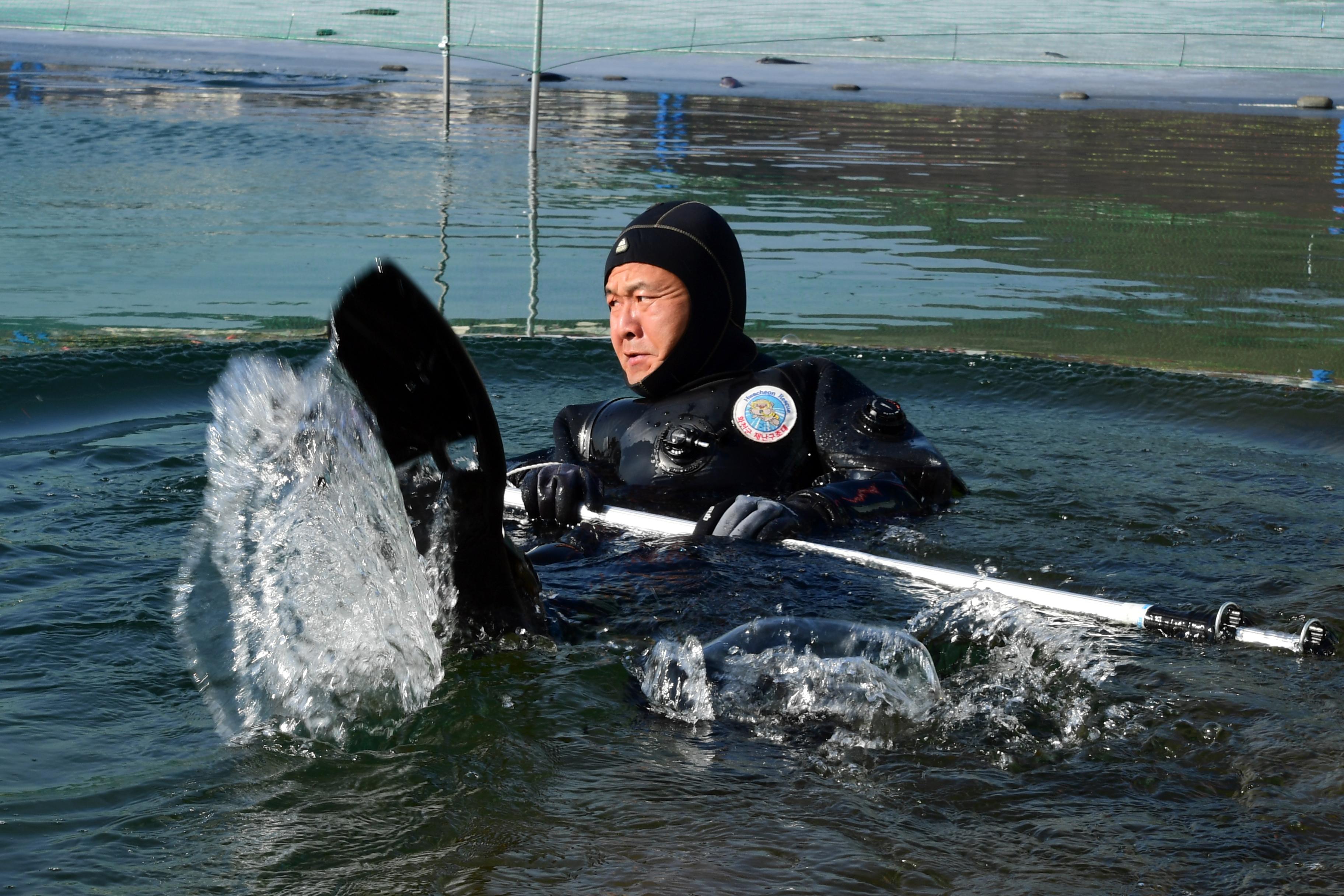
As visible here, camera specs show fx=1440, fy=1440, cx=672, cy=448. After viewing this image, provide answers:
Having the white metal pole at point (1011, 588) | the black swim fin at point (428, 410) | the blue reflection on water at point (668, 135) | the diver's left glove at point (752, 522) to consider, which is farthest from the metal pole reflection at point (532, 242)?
the black swim fin at point (428, 410)

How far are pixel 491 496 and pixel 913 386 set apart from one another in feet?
13.6

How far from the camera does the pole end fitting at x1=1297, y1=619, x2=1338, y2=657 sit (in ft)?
11.8

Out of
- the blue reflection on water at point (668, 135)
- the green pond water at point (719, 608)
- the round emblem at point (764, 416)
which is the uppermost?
the blue reflection on water at point (668, 135)

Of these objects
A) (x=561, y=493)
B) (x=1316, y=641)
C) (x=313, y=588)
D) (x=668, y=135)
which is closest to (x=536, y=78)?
(x=668, y=135)

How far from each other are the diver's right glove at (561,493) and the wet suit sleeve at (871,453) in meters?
0.71

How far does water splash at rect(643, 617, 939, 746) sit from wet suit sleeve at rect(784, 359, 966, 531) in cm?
141

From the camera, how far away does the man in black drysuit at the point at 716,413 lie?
4.82 meters

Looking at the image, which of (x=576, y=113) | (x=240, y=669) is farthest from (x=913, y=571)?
(x=576, y=113)

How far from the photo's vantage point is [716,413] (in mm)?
4887

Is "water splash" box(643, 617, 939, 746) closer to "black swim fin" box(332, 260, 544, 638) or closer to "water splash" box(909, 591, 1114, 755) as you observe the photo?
"water splash" box(909, 591, 1114, 755)

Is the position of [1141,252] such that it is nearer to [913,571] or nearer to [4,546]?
[913,571]

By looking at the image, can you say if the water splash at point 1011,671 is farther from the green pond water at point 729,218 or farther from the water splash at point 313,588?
the green pond water at point 729,218

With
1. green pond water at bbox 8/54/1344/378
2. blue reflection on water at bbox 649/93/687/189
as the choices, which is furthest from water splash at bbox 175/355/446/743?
blue reflection on water at bbox 649/93/687/189

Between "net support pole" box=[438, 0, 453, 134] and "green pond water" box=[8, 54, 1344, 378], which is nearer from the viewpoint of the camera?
"green pond water" box=[8, 54, 1344, 378]
